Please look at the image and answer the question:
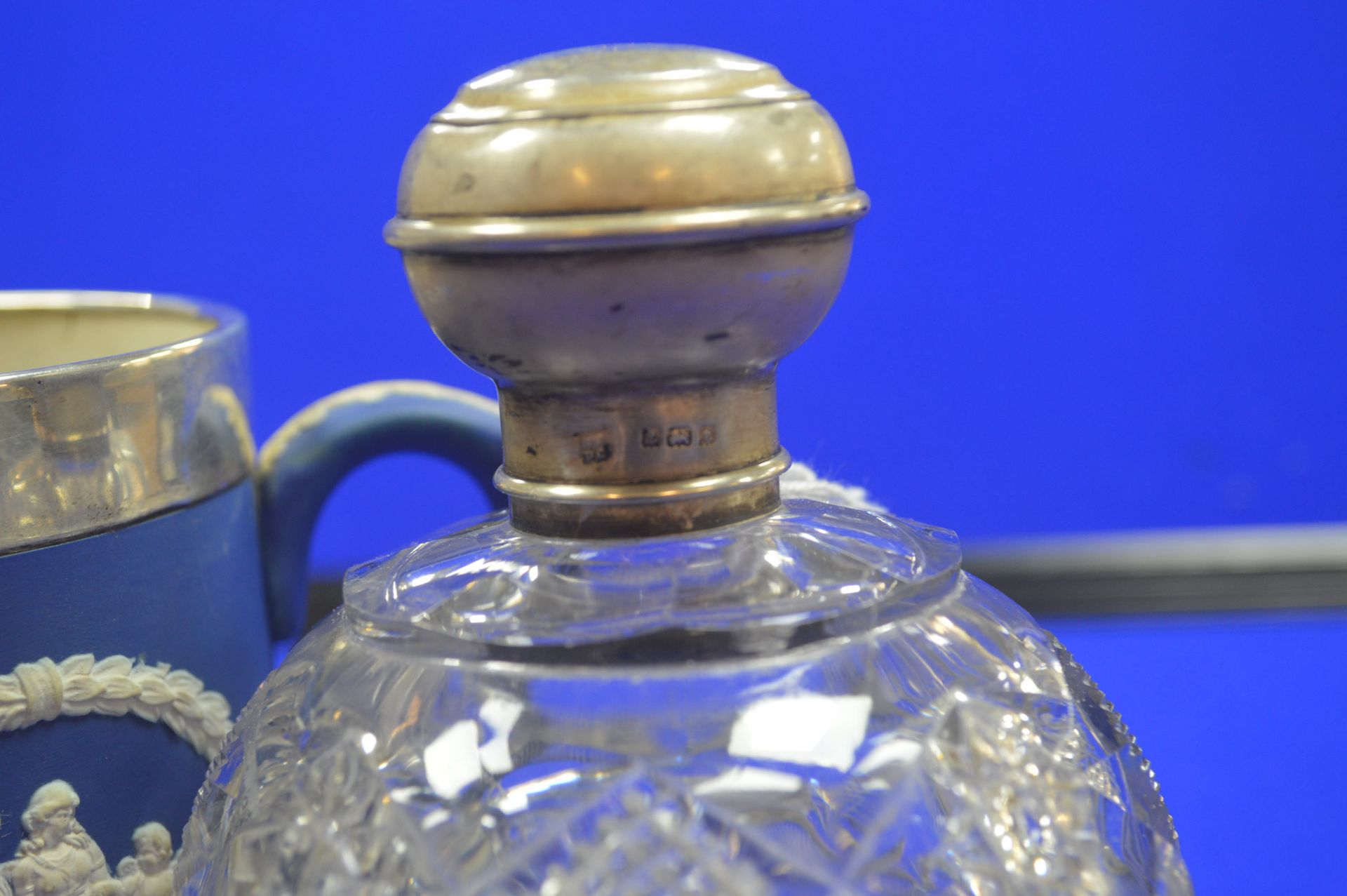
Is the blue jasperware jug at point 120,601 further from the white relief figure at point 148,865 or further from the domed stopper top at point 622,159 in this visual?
the domed stopper top at point 622,159

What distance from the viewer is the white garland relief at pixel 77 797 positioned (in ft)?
1.36

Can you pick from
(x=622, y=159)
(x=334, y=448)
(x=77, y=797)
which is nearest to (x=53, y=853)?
(x=77, y=797)

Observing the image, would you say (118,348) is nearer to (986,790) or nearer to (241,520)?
(241,520)

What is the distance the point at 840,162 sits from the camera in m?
0.32

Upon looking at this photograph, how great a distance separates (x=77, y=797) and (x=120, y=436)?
0.10m

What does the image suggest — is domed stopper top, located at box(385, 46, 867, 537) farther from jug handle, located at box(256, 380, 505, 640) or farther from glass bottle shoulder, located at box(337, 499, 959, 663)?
jug handle, located at box(256, 380, 505, 640)

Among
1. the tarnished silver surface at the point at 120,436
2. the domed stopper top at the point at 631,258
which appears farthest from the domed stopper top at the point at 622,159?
the tarnished silver surface at the point at 120,436

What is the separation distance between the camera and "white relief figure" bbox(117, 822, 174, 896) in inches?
17.0

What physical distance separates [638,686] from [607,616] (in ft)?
0.06

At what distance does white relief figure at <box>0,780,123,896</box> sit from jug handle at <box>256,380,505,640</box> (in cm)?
11

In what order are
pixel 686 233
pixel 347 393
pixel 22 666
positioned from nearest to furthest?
pixel 686 233 < pixel 22 666 < pixel 347 393

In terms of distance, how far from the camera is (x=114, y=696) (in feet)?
1.40

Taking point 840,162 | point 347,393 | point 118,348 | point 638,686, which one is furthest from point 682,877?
point 118,348

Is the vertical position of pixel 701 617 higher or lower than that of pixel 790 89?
lower
